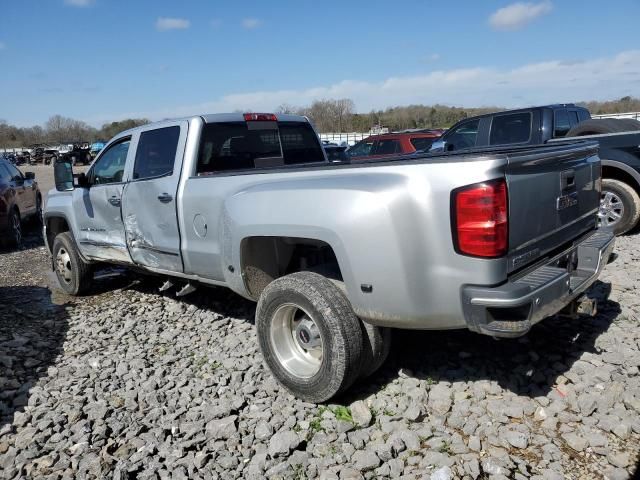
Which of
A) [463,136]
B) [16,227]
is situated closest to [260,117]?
[463,136]

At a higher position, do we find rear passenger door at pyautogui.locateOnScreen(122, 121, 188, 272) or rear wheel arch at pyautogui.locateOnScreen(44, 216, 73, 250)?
rear passenger door at pyautogui.locateOnScreen(122, 121, 188, 272)

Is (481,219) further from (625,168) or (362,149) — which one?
(362,149)

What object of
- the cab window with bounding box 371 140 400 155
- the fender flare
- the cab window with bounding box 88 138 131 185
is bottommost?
the fender flare

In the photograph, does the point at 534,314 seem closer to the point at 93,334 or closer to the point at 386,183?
the point at 386,183

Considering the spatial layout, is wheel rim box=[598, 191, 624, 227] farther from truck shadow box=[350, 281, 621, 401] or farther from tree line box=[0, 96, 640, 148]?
tree line box=[0, 96, 640, 148]

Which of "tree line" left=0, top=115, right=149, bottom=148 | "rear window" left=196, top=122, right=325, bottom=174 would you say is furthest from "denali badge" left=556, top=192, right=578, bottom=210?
"tree line" left=0, top=115, right=149, bottom=148

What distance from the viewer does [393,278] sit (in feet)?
9.48

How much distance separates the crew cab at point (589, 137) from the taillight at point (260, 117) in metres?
3.12

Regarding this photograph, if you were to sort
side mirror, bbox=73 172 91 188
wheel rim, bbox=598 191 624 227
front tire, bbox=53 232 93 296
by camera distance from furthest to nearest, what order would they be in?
wheel rim, bbox=598 191 624 227 → front tire, bbox=53 232 93 296 → side mirror, bbox=73 172 91 188

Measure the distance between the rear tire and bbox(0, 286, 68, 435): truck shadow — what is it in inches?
263

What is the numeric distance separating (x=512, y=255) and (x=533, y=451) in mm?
1058

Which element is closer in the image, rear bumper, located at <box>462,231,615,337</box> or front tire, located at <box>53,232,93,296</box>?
rear bumper, located at <box>462,231,615,337</box>

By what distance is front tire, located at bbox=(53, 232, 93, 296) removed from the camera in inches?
244

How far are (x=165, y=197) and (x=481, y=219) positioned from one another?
2.76 meters
